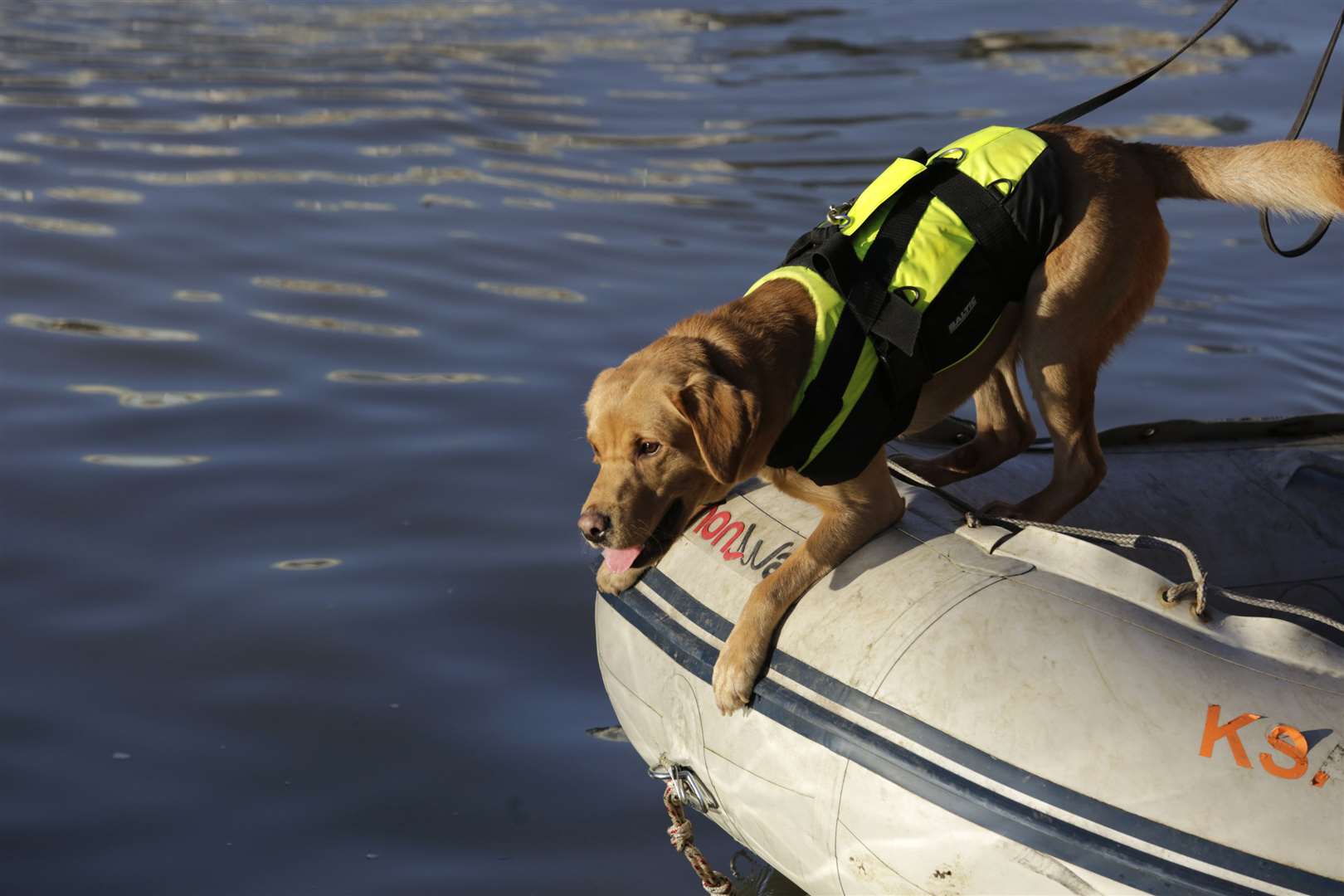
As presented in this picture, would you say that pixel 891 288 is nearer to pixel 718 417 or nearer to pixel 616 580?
pixel 718 417

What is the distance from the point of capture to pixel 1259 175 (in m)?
4.21

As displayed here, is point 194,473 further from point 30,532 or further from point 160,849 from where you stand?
point 160,849

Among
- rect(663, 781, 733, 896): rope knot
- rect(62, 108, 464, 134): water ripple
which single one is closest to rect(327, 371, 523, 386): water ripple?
rect(663, 781, 733, 896): rope knot

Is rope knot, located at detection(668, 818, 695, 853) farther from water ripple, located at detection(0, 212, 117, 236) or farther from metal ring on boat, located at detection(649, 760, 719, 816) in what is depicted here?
water ripple, located at detection(0, 212, 117, 236)

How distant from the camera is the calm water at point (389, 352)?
179 inches

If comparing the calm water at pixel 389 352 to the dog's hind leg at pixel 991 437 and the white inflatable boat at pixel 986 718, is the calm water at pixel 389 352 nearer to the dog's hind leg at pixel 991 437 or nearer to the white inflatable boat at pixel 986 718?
the white inflatable boat at pixel 986 718

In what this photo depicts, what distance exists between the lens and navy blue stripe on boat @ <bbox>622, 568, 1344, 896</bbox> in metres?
2.91

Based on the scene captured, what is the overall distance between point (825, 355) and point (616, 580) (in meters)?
0.87

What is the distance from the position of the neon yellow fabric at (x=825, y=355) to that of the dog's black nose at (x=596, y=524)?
22.4 inches

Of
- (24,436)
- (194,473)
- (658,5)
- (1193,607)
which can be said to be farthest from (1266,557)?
(658,5)

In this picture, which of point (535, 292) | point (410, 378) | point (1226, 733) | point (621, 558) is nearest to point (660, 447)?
point (621, 558)

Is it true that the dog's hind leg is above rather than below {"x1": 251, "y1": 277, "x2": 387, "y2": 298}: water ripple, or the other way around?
above

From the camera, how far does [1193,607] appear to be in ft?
11.1

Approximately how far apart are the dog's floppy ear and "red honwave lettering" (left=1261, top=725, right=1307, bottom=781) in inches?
53.5
